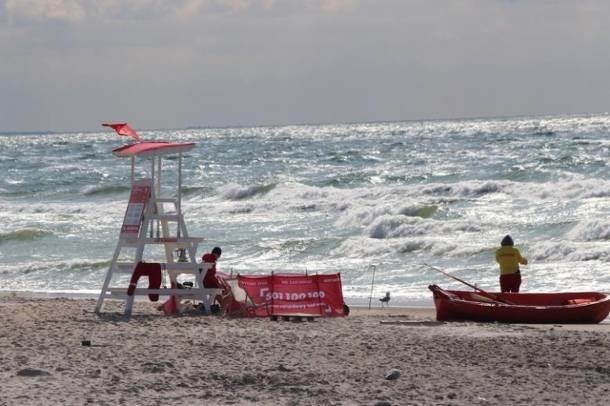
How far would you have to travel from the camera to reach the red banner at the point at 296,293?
47.5 feet

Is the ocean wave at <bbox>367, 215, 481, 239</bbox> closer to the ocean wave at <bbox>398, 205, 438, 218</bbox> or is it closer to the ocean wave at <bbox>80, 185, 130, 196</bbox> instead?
the ocean wave at <bbox>398, 205, 438, 218</bbox>

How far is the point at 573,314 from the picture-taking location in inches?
569

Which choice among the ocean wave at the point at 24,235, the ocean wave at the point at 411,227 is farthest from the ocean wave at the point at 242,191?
the ocean wave at the point at 411,227

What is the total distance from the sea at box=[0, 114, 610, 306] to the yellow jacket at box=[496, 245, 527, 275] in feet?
6.44

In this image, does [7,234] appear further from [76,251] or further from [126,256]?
[126,256]

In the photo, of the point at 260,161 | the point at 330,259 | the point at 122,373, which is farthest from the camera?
the point at 260,161

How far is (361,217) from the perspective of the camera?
32750 mm

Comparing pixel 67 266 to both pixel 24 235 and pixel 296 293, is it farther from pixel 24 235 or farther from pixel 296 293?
pixel 296 293

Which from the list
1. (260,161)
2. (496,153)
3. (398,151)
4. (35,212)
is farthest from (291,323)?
(398,151)

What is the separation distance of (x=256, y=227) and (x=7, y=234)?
20.7ft

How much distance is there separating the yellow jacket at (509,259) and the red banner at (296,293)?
8.32 ft

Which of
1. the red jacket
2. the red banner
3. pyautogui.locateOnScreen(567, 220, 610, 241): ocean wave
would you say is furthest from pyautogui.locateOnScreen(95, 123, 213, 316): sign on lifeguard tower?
pyautogui.locateOnScreen(567, 220, 610, 241): ocean wave

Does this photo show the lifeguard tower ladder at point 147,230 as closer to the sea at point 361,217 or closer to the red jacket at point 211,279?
the red jacket at point 211,279

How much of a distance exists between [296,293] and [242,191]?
29796 millimetres
